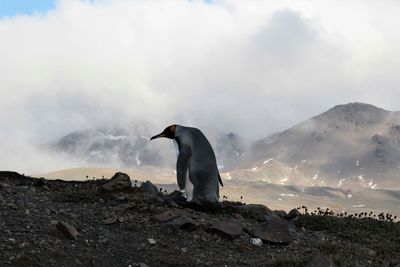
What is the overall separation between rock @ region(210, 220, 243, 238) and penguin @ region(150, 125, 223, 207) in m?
2.40

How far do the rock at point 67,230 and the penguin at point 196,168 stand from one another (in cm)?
503

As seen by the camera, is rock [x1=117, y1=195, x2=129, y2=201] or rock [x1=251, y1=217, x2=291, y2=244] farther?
rock [x1=117, y1=195, x2=129, y2=201]

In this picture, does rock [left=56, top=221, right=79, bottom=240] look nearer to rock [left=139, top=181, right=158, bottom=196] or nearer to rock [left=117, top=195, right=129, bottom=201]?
rock [left=117, top=195, right=129, bottom=201]

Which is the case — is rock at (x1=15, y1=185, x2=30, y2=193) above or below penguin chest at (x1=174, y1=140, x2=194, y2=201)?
below

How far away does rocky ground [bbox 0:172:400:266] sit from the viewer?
1280 cm

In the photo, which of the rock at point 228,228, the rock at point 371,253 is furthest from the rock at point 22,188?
the rock at point 371,253

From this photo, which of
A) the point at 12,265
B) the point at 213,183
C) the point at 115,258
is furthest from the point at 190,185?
the point at 12,265

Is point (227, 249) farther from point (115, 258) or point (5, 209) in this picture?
point (5, 209)

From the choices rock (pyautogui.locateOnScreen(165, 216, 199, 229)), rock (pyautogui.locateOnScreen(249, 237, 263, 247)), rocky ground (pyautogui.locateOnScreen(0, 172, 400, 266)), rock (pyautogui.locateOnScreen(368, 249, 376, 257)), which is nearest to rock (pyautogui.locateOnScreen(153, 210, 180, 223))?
rocky ground (pyautogui.locateOnScreen(0, 172, 400, 266))

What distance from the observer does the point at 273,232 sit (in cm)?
1565

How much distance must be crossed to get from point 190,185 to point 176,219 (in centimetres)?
269

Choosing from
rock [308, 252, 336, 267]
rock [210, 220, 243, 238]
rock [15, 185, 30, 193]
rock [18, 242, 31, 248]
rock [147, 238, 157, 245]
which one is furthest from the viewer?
rock [15, 185, 30, 193]

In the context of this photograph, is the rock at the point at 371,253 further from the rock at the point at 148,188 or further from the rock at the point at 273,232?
the rock at the point at 148,188

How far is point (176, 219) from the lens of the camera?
15367mm
